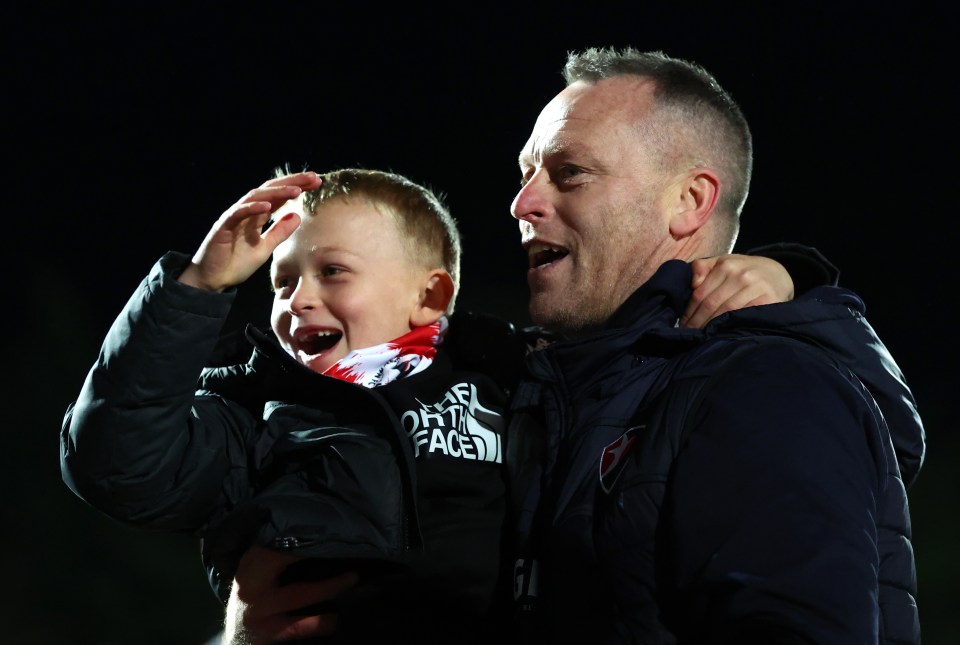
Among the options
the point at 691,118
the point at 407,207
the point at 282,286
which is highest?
the point at 691,118

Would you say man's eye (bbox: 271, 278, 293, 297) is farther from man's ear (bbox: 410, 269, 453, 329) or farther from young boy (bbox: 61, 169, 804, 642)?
man's ear (bbox: 410, 269, 453, 329)

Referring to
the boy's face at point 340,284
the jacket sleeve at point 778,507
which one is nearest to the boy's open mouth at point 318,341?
the boy's face at point 340,284

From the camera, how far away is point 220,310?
135 cm

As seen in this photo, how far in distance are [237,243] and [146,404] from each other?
24 centimetres

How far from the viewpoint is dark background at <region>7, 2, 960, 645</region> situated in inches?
123

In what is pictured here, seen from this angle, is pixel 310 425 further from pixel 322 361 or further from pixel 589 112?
pixel 589 112

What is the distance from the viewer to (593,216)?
1.53 metres

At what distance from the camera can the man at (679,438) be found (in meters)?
0.96

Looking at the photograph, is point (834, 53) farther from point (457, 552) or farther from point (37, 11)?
point (37, 11)

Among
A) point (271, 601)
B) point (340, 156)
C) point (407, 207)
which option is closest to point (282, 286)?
point (407, 207)

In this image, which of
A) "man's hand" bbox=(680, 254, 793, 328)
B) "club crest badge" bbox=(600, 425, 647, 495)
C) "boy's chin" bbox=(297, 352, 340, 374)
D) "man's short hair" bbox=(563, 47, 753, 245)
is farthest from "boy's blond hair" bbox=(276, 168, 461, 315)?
"club crest badge" bbox=(600, 425, 647, 495)

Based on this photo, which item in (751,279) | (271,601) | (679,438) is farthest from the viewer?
(271,601)

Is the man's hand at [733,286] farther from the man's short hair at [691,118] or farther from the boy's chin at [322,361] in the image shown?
the boy's chin at [322,361]

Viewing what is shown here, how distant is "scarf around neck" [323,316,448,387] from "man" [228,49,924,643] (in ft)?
0.76
